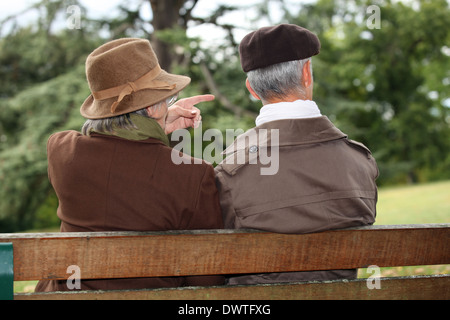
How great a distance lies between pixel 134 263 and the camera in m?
1.67

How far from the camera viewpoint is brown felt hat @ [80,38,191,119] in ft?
6.75

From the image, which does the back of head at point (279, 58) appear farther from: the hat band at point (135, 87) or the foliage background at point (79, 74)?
the foliage background at point (79, 74)

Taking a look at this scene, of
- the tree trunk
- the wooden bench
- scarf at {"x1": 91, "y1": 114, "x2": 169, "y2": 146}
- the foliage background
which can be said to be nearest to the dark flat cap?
scarf at {"x1": 91, "y1": 114, "x2": 169, "y2": 146}

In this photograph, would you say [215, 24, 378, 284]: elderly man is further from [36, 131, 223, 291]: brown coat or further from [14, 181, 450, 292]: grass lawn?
[14, 181, 450, 292]: grass lawn

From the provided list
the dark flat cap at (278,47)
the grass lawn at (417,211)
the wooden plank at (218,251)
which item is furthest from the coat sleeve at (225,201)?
the grass lawn at (417,211)

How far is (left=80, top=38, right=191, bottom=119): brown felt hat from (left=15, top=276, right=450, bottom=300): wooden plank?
741 mm

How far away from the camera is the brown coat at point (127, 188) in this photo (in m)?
1.89

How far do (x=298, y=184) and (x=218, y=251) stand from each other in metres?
0.42

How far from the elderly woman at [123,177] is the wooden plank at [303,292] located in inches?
10.9

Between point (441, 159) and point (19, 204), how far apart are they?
892 inches

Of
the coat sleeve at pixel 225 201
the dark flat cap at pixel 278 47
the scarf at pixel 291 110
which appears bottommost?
the coat sleeve at pixel 225 201
